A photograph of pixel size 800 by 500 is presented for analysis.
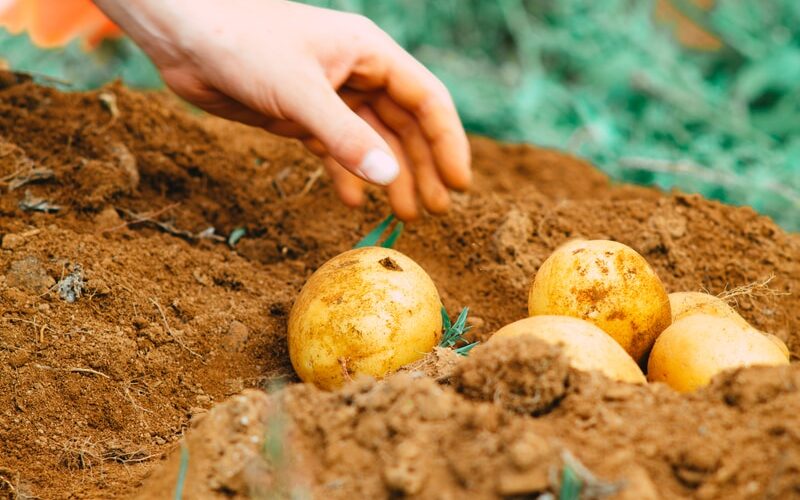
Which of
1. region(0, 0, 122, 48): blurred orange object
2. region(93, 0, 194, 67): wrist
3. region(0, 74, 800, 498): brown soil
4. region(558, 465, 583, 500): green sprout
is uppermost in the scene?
region(93, 0, 194, 67): wrist

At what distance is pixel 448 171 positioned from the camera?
9.86 ft

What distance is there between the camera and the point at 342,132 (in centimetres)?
254

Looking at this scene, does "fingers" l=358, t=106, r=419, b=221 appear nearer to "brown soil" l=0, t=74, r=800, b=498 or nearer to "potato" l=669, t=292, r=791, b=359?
"brown soil" l=0, t=74, r=800, b=498

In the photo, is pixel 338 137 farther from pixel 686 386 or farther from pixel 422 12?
pixel 422 12

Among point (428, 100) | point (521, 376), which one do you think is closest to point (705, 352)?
point (521, 376)

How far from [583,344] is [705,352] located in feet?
1.18

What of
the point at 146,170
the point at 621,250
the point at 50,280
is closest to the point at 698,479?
the point at 621,250

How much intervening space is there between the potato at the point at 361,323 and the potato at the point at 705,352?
702mm

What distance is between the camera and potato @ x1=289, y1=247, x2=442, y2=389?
2436mm

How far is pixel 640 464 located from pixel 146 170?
101 inches

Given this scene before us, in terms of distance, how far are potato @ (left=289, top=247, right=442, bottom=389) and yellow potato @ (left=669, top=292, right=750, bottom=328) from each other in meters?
0.77

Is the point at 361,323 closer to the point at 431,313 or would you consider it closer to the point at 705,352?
the point at 431,313

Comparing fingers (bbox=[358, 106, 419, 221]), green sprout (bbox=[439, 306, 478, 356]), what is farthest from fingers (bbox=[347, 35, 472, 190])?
green sprout (bbox=[439, 306, 478, 356])

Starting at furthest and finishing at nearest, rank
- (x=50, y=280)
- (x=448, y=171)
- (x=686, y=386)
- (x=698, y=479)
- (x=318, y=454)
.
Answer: (x=448, y=171) → (x=50, y=280) → (x=686, y=386) → (x=318, y=454) → (x=698, y=479)
